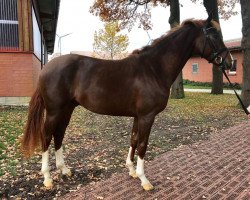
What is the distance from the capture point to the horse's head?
162 inches

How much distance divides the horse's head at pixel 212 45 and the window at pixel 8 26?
992 centimetres

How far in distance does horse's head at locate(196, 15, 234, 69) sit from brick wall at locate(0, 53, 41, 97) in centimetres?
952

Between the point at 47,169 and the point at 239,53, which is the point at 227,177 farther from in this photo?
the point at 239,53

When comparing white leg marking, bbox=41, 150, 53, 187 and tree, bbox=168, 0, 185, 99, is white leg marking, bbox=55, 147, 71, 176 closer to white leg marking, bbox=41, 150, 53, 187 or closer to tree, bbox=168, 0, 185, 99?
white leg marking, bbox=41, 150, 53, 187

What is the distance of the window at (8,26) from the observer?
12.1 m

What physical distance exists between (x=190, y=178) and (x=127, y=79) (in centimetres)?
188

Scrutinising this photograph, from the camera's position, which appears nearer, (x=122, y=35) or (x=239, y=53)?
(x=239, y=53)

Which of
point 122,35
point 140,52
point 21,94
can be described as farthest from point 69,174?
point 122,35

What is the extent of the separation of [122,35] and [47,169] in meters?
41.4

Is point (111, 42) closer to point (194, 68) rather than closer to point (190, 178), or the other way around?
point (194, 68)

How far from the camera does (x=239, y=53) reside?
30.6 m

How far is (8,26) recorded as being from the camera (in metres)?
12.2

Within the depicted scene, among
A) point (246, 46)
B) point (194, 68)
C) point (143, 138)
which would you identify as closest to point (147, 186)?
point (143, 138)

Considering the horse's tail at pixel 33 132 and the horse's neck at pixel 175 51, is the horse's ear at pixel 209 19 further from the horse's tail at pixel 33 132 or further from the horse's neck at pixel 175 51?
the horse's tail at pixel 33 132
